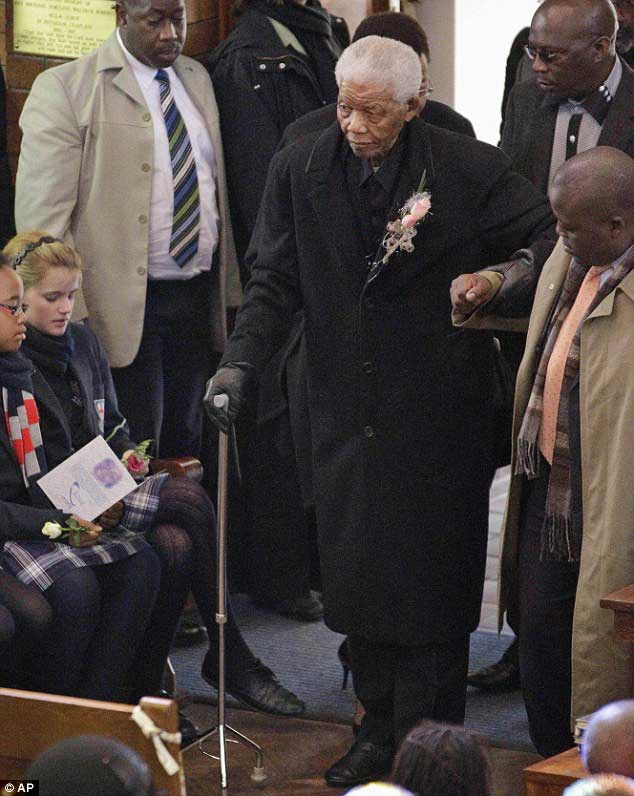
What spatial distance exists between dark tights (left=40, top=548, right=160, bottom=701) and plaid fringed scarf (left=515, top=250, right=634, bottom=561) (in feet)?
3.15

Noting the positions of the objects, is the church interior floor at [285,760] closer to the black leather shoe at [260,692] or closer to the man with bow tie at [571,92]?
the black leather shoe at [260,692]

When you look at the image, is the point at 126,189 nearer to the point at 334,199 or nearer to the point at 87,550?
the point at 334,199

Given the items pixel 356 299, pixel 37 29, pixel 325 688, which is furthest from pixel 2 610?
pixel 37 29

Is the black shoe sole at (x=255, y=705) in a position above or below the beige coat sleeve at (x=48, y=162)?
below

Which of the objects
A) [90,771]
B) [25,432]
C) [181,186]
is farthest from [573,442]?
[181,186]

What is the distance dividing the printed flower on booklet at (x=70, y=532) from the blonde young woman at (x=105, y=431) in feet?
0.49

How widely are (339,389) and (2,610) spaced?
2.81ft

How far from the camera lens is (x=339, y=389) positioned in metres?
3.24

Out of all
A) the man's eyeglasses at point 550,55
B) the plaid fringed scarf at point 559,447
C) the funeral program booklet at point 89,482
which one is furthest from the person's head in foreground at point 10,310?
the man's eyeglasses at point 550,55

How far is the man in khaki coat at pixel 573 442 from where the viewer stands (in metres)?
2.77

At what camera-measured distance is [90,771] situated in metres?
1.38

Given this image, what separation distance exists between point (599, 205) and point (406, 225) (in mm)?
484

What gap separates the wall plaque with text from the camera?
4473 mm

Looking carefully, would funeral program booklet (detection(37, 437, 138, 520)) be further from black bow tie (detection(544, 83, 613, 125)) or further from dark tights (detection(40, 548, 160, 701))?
black bow tie (detection(544, 83, 613, 125))
